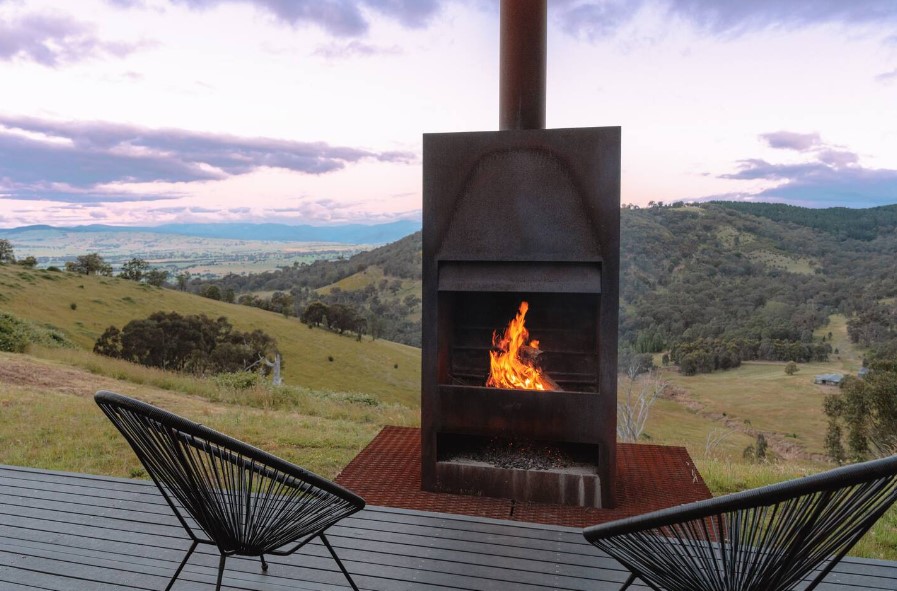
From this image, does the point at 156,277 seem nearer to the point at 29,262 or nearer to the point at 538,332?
the point at 29,262

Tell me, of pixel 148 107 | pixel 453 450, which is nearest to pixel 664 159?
pixel 453 450

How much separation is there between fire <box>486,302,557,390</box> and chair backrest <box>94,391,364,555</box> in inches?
66.3

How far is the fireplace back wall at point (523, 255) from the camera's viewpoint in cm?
326

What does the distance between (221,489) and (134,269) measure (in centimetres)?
2679

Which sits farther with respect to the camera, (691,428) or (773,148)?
(691,428)

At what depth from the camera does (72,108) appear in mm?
8461

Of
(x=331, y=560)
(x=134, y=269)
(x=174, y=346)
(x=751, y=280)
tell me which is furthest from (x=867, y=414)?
(x=134, y=269)

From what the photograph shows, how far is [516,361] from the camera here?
12.0ft

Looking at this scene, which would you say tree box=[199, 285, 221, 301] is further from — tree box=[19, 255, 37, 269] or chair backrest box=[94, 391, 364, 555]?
chair backrest box=[94, 391, 364, 555]

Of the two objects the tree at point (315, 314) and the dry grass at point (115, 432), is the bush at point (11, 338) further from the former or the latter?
the tree at point (315, 314)

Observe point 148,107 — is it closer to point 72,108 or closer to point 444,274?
point 72,108

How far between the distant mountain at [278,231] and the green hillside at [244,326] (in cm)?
280

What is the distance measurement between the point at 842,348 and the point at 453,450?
12665 millimetres

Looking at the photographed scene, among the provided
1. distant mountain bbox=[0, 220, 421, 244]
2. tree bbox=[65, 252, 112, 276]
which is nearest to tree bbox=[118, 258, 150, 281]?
tree bbox=[65, 252, 112, 276]
